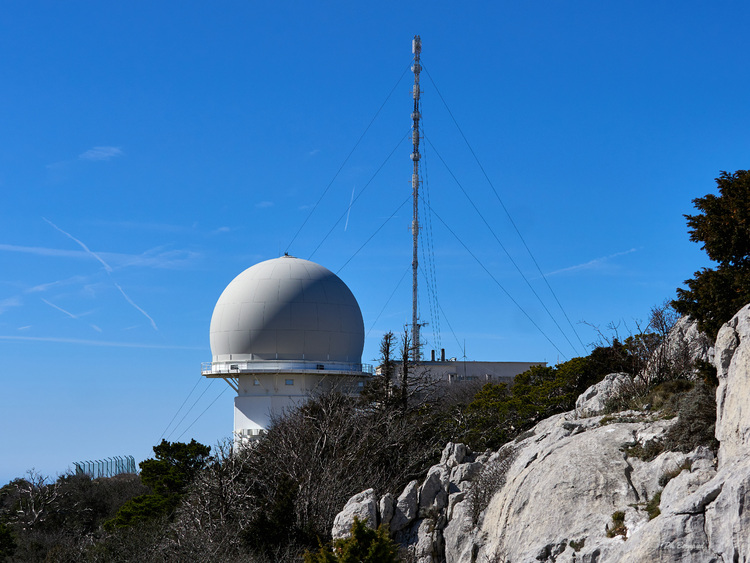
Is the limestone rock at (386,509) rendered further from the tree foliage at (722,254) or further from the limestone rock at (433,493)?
the tree foliage at (722,254)

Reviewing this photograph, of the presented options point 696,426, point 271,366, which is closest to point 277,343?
point 271,366

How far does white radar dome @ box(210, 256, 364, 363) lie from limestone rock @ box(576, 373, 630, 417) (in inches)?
808

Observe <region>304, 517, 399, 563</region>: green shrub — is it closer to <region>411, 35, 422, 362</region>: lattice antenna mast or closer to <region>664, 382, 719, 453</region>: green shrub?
<region>664, 382, 719, 453</region>: green shrub

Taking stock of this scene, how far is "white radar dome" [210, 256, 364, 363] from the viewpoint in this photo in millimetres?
39656

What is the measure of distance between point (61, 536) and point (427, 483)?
2093cm

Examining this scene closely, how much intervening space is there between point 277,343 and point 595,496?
87.4ft

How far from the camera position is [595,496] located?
1453 cm

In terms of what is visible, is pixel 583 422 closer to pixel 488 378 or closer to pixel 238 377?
pixel 238 377

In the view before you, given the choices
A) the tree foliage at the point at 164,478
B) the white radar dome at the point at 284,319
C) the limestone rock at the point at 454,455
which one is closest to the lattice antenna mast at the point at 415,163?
the white radar dome at the point at 284,319

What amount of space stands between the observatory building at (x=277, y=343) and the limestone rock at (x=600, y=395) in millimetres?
18547

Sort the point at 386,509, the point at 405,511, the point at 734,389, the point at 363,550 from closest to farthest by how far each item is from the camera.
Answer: the point at 734,389, the point at 363,550, the point at 386,509, the point at 405,511

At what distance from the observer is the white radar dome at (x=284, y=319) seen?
39.7 meters

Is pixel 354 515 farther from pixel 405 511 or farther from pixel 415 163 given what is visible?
pixel 415 163

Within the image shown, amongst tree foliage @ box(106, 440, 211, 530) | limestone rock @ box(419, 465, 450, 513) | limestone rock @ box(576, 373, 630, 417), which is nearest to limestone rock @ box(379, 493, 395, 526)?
limestone rock @ box(419, 465, 450, 513)
